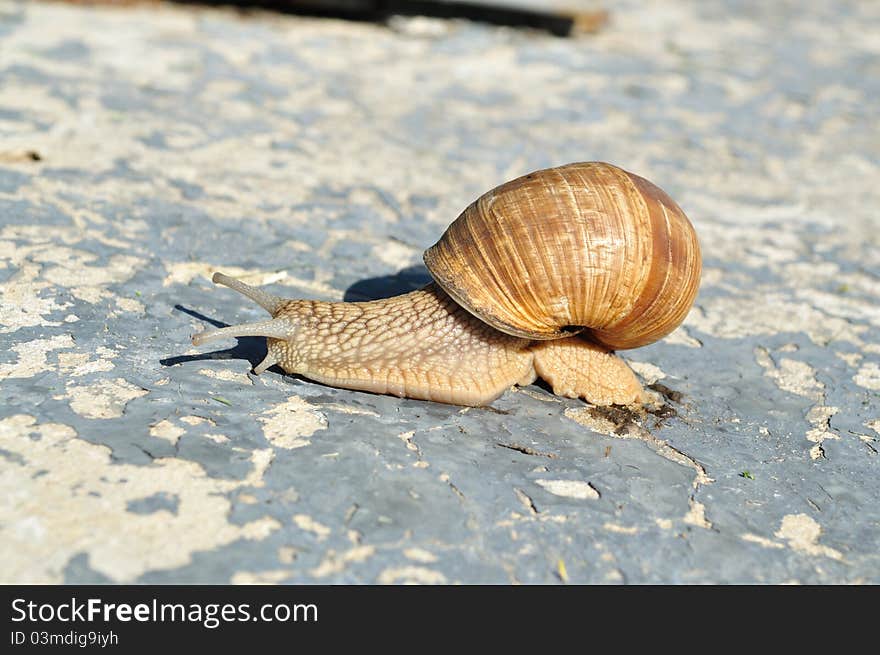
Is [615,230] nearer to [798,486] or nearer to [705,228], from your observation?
[798,486]

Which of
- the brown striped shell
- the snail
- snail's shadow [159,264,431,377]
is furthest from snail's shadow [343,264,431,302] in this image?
the brown striped shell

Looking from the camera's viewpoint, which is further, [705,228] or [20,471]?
[705,228]

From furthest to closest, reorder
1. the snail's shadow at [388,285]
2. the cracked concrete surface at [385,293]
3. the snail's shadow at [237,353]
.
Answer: the snail's shadow at [388,285] < the snail's shadow at [237,353] < the cracked concrete surface at [385,293]

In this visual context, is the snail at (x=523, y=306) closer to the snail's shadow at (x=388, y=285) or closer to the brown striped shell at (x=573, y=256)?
the brown striped shell at (x=573, y=256)

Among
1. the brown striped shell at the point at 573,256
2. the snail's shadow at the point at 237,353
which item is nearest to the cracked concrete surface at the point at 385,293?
the snail's shadow at the point at 237,353

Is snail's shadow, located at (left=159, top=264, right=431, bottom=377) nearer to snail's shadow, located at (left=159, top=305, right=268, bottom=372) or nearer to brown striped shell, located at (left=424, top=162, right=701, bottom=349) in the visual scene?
snail's shadow, located at (left=159, top=305, right=268, bottom=372)

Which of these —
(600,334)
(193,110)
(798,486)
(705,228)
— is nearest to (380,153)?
(193,110)
